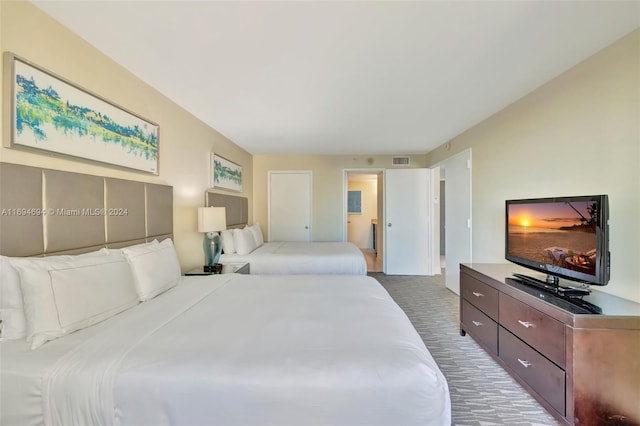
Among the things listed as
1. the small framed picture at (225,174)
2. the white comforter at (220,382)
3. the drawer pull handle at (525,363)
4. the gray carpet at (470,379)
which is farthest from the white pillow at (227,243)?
the drawer pull handle at (525,363)

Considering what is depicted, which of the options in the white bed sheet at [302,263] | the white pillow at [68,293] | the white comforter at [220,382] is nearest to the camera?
the white comforter at [220,382]

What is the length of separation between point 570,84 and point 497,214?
1.32 metres

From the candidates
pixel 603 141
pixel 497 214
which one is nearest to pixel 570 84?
pixel 603 141

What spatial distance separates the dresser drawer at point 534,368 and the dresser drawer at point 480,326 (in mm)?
76

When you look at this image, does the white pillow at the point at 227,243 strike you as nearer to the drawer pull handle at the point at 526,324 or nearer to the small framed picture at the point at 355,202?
the drawer pull handle at the point at 526,324

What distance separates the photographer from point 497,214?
2820mm

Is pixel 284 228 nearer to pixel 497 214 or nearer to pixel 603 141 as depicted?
pixel 497 214

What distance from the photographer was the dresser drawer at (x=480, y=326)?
207 centimetres

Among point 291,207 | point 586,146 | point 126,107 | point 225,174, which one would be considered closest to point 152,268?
point 126,107

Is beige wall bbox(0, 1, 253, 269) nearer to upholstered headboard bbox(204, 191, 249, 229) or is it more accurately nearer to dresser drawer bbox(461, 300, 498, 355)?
upholstered headboard bbox(204, 191, 249, 229)

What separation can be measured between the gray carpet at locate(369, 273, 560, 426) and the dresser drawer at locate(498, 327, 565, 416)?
151 mm

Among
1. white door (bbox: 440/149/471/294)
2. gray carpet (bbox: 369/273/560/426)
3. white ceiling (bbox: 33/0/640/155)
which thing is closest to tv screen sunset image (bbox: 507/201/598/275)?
gray carpet (bbox: 369/273/560/426)

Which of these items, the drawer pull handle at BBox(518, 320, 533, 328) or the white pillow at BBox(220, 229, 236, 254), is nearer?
the drawer pull handle at BBox(518, 320, 533, 328)

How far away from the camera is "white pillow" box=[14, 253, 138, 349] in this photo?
1.12 m
